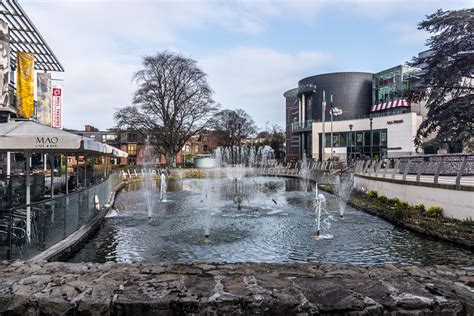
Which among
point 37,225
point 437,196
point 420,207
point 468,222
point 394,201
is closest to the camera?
point 37,225

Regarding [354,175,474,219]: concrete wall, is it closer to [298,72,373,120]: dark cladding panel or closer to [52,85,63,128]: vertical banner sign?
[52,85,63,128]: vertical banner sign

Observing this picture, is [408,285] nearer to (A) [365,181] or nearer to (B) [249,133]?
(A) [365,181]

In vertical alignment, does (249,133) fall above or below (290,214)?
above

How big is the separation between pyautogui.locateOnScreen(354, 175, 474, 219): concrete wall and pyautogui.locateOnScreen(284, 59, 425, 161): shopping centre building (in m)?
36.5

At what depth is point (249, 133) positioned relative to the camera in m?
89.2

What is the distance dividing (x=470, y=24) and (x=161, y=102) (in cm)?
3766

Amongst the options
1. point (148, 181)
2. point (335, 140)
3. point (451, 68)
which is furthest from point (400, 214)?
point (335, 140)

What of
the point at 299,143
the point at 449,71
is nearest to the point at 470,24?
the point at 449,71

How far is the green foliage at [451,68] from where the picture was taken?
20656mm

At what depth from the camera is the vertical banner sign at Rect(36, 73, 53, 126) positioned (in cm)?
1767

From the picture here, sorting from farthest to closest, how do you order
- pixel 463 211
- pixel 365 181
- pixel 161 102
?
pixel 161 102, pixel 365 181, pixel 463 211

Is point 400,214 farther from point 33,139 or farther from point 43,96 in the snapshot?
point 43,96

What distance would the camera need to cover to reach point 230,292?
409cm

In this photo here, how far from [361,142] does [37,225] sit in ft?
189
